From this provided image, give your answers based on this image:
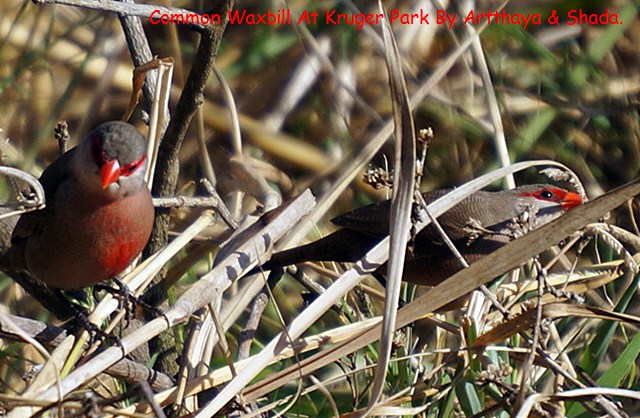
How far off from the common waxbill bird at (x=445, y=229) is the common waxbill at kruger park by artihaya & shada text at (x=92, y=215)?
902 mm

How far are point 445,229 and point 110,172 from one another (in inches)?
58.1

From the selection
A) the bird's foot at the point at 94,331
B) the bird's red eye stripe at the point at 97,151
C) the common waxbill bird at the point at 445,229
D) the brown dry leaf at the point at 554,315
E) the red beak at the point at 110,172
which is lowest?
the common waxbill bird at the point at 445,229

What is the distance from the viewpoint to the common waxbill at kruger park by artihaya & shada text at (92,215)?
10.6 ft

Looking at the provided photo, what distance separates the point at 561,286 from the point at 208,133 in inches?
82.1

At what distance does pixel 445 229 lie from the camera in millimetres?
4234

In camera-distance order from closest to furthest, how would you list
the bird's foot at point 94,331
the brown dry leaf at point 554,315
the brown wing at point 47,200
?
the brown dry leaf at point 554,315
the bird's foot at point 94,331
the brown wing at point 47,200

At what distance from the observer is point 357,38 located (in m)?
5.02

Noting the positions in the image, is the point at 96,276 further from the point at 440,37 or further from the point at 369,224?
the point at 440,37

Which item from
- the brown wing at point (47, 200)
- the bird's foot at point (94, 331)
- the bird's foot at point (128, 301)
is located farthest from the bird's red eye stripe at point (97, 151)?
the bird's foot at point (94, 331)

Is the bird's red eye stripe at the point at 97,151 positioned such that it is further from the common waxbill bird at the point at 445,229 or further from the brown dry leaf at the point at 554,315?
the brown dry leaf at the point at 554,315

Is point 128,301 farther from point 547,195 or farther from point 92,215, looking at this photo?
point 547,195

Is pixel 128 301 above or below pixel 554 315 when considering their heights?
below

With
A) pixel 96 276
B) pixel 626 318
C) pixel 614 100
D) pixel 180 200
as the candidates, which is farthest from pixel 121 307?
pixel 614 100

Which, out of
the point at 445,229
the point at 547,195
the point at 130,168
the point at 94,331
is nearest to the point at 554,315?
the point at 94,331
